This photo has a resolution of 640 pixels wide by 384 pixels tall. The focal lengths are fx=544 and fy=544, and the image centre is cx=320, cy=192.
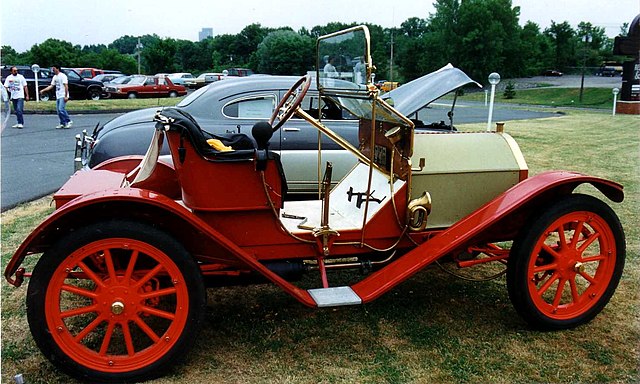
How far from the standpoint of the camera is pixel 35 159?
389 inches

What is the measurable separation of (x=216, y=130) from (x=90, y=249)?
Result: 130 inches

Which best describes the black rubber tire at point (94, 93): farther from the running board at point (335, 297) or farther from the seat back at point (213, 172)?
the running board at point (335, 297)

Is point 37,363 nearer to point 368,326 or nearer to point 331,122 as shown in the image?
point 368,326

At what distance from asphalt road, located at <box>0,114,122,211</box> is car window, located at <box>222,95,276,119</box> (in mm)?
2939

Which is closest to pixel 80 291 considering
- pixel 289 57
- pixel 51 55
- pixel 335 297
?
pixel 335 297

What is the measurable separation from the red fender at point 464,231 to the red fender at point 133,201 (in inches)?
16.5

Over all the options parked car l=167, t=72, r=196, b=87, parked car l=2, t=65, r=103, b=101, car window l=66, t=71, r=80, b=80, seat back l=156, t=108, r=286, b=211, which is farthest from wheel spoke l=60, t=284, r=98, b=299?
parked car l=167, t=72, r=196, b=87

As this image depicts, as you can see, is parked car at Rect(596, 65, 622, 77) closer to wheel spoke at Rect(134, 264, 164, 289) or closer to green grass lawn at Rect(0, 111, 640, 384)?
green grass lawn at Rect(0, 111, 640, 384)

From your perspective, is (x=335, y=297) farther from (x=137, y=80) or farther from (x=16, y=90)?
(x=137, y=80)

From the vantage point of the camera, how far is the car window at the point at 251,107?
6098 millimetres

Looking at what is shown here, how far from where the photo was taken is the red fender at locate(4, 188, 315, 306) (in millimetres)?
2758

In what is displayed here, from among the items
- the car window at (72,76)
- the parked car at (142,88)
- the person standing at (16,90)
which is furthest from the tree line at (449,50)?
the person standing at (16,90)

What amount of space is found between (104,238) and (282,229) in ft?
3.30

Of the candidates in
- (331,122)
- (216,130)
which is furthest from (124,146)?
(331,122)
